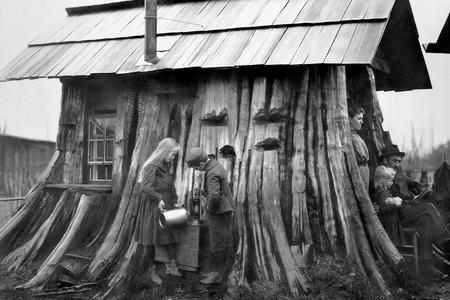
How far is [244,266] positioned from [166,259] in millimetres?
1411

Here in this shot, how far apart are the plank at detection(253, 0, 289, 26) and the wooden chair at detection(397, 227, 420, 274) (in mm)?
4382

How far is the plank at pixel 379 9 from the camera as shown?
8.04 m

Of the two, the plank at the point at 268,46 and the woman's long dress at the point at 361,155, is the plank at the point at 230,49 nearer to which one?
A: the plank at the point at 268,46

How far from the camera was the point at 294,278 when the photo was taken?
734 centimetres

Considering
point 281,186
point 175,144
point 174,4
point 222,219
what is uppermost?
point 174,4

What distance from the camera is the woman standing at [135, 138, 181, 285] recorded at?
821cm

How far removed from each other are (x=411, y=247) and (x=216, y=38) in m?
5.02

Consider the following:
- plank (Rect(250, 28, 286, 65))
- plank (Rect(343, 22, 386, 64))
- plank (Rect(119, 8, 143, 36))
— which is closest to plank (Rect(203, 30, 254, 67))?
plank (Rect(250, 28, 286, 65))

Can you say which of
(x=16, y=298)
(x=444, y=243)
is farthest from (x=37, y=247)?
(x=444, y=243)

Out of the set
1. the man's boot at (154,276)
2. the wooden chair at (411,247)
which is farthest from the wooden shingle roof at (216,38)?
the man's boot at (154,276)

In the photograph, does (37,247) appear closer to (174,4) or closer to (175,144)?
(175,144)

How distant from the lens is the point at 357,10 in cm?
842

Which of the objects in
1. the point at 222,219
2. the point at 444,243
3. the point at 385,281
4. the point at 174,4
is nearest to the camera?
the point at 385,281

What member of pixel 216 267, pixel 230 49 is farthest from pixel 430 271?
pixel 230 49
